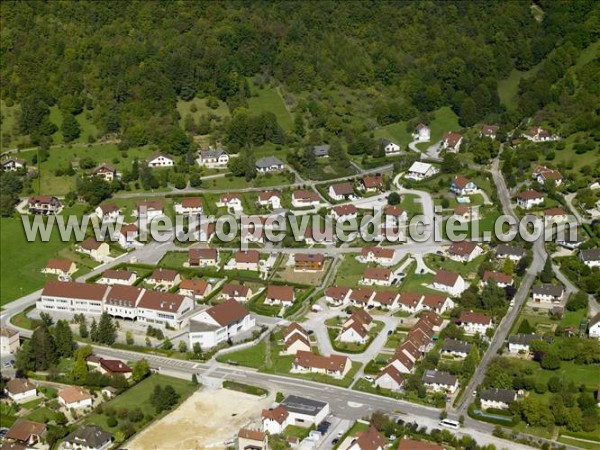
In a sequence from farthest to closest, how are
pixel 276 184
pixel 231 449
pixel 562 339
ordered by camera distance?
1. pixel 276 184
2. pixel 562 339
3. pixel 231 449

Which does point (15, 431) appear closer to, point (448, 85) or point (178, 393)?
point (178, 393)

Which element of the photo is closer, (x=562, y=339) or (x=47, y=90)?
(x=562, y=339)

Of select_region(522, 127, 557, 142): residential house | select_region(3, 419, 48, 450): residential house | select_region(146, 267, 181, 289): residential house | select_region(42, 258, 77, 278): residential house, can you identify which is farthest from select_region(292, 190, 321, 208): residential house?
select_region(3, 419, 48, 450): residential house

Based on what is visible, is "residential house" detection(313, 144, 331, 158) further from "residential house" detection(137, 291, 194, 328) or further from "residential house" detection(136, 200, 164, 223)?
"residential house" detection(137, 291, 194, 328)

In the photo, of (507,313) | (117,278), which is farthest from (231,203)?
(507,313)

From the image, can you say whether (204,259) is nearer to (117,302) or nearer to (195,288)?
(195,288)

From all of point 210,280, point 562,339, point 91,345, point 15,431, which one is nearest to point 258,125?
point 210,280

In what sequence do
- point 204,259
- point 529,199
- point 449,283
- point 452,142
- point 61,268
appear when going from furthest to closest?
1. point 452,142
2. point 529,199
3. point 61,268
4. point 204,259
5. point 449,283
